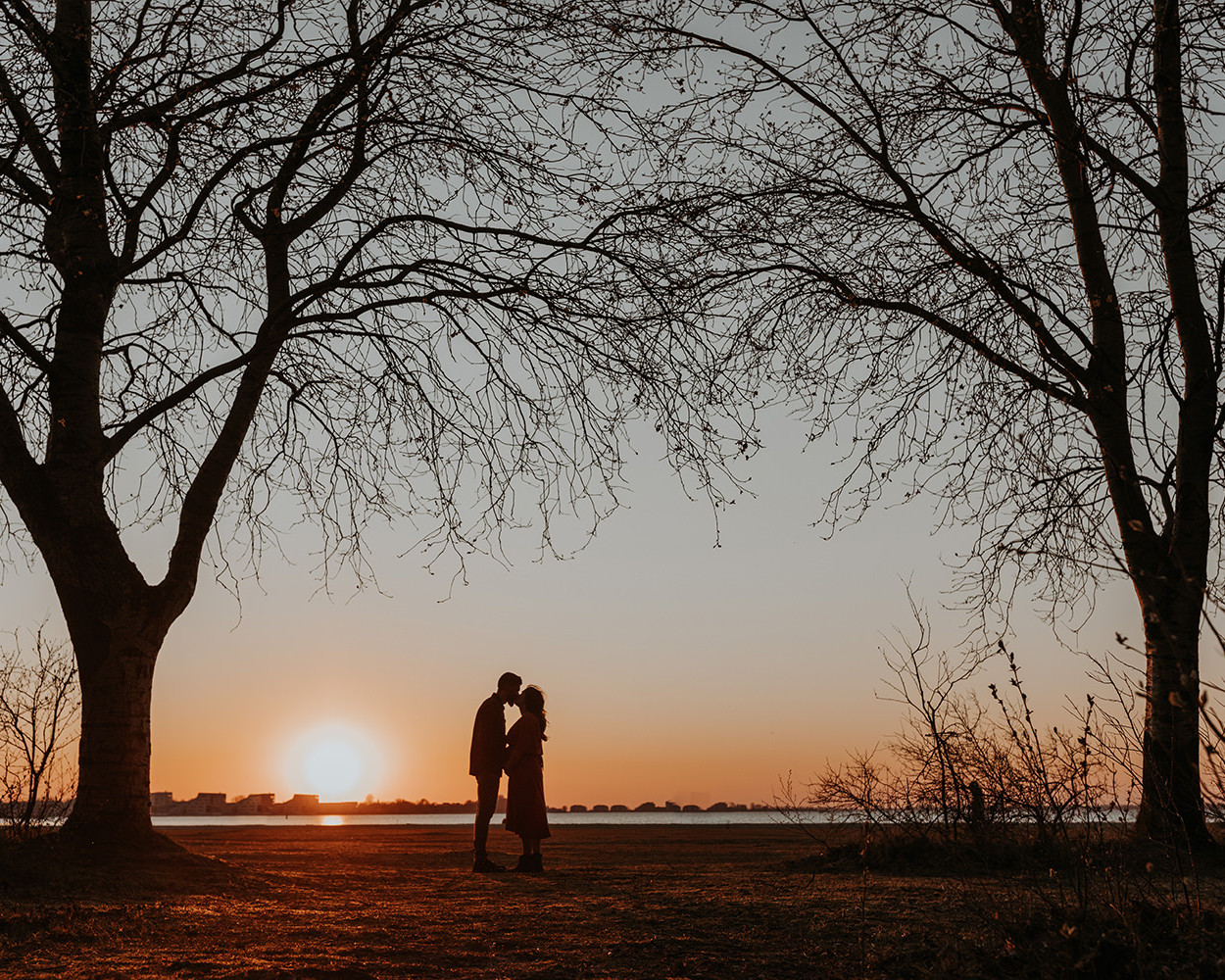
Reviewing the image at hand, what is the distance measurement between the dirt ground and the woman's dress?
0.82 m

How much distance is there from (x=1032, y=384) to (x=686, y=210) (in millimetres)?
4186

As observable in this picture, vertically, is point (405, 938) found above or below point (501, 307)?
below

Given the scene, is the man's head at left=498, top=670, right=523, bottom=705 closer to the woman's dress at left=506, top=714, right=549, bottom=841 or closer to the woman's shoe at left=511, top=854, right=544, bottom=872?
the woman's dress at left=506, top=714, right=549, bottom=841

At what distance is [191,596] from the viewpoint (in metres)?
10.8

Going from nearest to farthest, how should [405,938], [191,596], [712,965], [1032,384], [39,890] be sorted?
[712,965] < [405,938] < [39,890] < [191,596] < [1032,384]

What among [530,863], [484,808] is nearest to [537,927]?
[530,863]

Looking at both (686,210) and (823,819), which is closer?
(823,819)

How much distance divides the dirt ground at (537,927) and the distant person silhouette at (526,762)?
861 mm

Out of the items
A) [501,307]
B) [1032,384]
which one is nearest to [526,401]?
[501,307]

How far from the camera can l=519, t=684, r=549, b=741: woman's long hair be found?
36.9 feet

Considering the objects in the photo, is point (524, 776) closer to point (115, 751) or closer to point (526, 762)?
point (526, 762)

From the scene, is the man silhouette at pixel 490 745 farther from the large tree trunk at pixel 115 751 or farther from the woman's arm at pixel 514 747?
the large tree trunk at pixel 115 751

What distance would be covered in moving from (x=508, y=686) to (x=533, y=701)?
0.30 meters

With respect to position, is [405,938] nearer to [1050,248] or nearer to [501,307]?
[501,307]
